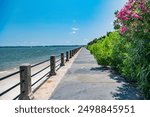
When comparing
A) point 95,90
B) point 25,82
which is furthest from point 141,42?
point 25,82

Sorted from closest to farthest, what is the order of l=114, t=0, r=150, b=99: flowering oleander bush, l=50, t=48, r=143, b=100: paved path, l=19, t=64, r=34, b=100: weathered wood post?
1. l=114, t=0, r=150, b=99: flowering oleander bush
2. l=19, t=64, r=34, b=100: weathered wood post
3. l=50, t=48, r=143, b=100: paved path

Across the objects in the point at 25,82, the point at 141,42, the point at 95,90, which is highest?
the point at 141,42

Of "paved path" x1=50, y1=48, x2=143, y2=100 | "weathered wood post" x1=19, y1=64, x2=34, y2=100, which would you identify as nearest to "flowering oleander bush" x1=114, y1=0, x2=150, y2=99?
"paved path" x1=50, y1=48, x2=143, y2=100

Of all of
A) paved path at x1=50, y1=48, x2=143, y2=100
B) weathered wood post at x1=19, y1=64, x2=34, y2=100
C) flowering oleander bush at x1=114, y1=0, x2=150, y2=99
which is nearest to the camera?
flowering oleander bush at x1=114, y1=0, x2=150, y2=99

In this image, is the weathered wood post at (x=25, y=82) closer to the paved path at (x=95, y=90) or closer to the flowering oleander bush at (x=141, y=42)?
the paved path at (x=95, y=90)

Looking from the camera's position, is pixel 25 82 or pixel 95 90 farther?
pixel 95 90

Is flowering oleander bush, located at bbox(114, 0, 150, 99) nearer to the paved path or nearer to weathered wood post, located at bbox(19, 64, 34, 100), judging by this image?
the paved path

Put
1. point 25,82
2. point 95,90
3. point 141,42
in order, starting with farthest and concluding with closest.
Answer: point 95,90, point 25,82, point 141,42

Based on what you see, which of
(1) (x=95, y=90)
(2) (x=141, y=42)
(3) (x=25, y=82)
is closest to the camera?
(2) (x=141, y=42)

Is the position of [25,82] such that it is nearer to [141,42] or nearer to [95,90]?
[95,90]

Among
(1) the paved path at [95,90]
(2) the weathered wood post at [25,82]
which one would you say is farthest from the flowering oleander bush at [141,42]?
(2) the weathered wood post at [25,82]


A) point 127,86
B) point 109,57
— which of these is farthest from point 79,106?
point 109,57

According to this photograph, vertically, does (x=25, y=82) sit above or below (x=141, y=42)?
below

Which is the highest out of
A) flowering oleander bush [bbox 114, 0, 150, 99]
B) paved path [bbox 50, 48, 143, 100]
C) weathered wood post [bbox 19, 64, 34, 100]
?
flowering oleander bush [bbox 114, 0, 150, 99]
